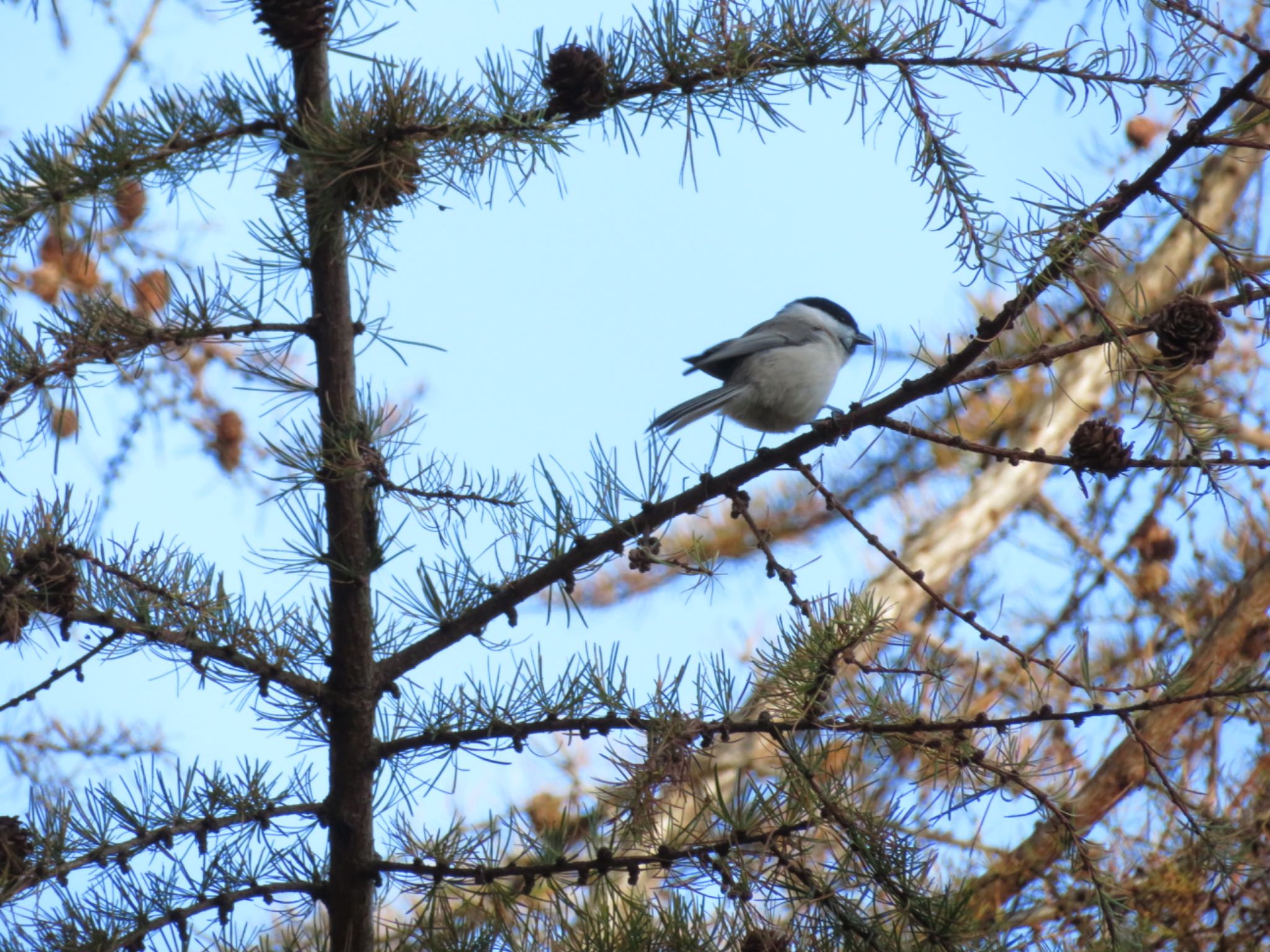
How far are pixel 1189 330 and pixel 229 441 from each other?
111 inches

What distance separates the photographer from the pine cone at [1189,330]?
134 cm

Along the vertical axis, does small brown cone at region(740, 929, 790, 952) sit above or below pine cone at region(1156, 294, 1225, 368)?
below

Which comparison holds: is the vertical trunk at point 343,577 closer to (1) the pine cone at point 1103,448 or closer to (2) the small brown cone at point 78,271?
(1) the pine cone at point 1103,448

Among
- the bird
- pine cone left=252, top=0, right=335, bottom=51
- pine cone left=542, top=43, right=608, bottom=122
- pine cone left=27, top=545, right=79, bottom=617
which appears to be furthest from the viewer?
the bird

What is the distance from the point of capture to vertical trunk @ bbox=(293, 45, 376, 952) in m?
1.68

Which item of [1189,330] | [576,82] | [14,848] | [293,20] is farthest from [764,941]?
[293,20]

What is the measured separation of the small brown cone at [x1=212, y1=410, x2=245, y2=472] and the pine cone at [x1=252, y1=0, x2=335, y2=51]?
1949 millimetres

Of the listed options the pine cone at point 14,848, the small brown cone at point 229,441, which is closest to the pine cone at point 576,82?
the pine cone at point 14,848

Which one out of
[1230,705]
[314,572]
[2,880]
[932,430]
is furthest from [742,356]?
[2,880]

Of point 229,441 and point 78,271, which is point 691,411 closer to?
point 229,441

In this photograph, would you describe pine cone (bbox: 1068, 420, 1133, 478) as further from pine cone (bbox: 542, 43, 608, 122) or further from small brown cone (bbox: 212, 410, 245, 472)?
small brown cone (bbox: 212, 410, 245, 472)

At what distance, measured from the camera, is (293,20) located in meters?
1.68

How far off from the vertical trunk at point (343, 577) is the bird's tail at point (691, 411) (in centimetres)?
80

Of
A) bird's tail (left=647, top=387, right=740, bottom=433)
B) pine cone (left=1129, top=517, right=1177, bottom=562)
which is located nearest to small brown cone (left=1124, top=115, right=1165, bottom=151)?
pine cone (left=1129, top=517, right=1177, bottom=562)
